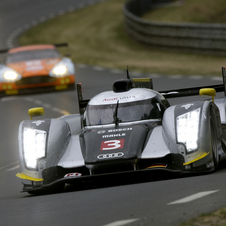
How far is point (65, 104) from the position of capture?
47.4 ft

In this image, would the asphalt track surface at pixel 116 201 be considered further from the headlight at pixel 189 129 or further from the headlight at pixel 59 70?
the headlight at pixel 59 70

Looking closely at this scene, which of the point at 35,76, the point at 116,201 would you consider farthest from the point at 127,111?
the point at 35,76

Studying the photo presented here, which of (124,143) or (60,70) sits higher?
(124,143)

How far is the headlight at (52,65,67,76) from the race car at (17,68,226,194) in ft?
30.0

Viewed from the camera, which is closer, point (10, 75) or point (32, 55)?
point (10, 75)

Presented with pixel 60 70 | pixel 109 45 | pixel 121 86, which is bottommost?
pixel 109 45

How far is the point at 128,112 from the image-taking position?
7.35 m

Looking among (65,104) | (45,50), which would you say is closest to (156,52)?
(45,50)

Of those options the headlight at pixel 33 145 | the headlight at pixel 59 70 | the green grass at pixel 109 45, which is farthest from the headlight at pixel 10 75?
the headlight at pixel 33 145

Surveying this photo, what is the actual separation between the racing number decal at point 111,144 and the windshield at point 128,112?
777 mm

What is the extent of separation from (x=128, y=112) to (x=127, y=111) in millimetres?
24

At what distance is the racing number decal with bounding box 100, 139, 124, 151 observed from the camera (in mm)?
6410

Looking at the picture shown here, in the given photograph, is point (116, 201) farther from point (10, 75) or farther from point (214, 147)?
point (10, 75)

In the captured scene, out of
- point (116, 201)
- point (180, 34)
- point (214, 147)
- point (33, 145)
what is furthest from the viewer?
point (180, 34)
